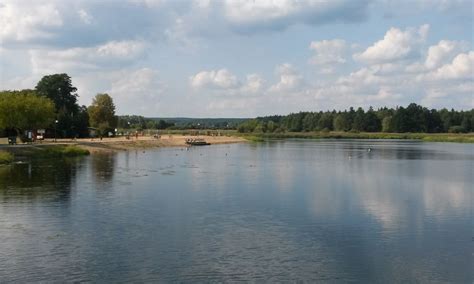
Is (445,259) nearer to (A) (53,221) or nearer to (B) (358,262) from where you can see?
(B) (358,262)

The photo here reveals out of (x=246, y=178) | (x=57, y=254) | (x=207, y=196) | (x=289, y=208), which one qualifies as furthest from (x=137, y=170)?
(x=57, y=254)

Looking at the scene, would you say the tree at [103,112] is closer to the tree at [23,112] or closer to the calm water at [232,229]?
the tree at [23,112]

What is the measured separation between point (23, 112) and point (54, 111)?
1909 cm

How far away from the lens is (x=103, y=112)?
144 meters

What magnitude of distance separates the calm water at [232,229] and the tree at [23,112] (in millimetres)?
31510

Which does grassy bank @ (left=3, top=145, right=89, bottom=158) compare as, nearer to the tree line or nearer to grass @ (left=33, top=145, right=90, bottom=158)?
grass @ (left=33, top=145, right=90, bottom=158)

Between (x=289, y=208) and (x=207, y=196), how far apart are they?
7963mm

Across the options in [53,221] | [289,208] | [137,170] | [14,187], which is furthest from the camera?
[137,170]

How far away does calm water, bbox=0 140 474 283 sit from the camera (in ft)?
72.7

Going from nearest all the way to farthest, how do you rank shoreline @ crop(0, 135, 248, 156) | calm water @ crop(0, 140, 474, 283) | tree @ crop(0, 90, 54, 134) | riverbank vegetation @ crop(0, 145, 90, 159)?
calm water @ crop(0, 140, 474, 283) → riverbank vegetation @ crop(0, 145, 90, 159) → shoreline @ crop(0, 135, 248, 156) → tree @ crop(0, 90, 54, 134)

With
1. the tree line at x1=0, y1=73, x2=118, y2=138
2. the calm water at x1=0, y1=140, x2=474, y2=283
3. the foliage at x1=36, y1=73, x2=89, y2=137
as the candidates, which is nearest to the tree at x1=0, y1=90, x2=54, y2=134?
the tree line at x1=0, y1=73, x2=118, y2=138

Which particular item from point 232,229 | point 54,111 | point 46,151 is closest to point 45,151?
point 46,151

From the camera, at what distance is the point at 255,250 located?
2512 cm

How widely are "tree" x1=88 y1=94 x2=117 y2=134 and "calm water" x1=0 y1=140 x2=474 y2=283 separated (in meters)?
86.9
